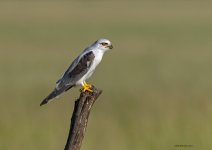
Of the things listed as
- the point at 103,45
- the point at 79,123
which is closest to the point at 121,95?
the point at 103,45

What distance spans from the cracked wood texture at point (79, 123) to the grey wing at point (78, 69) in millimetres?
1030

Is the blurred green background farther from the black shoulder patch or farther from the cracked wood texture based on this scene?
the cracked wood texture

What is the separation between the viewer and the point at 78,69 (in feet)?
26.7

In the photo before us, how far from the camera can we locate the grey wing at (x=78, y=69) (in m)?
8.08

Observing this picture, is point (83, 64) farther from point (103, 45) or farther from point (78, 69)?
point (103, 45)

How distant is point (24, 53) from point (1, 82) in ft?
26.1

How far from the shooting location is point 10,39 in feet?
94.8

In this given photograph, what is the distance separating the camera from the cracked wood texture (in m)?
6.61

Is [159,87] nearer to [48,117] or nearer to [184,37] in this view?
[48,117]

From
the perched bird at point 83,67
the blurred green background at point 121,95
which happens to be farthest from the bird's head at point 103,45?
the blurred green background at point 121,95

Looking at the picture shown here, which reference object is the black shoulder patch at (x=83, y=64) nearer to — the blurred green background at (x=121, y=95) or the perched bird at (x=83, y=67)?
the perched bird at (x=83, y=67)

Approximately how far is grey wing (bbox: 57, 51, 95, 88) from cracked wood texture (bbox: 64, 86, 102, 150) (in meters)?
1.03

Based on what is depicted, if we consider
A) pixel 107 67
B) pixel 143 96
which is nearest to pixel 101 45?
pixel 143 96

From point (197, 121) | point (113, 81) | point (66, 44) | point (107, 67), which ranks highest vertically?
point (66, 44)
